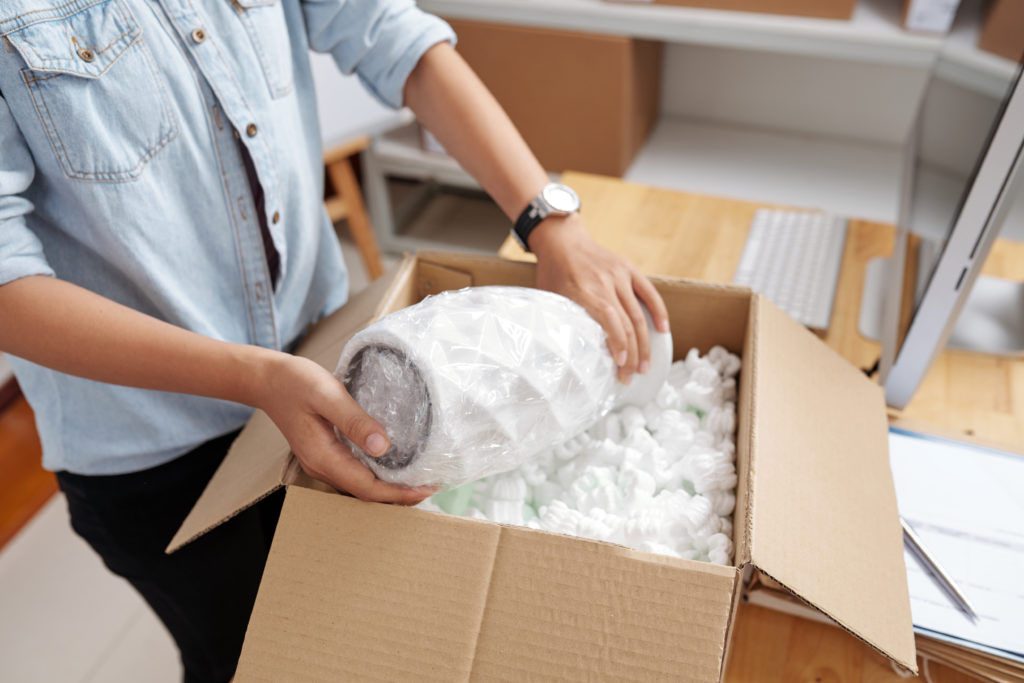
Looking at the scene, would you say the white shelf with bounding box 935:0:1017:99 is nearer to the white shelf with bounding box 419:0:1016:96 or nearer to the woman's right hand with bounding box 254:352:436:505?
the white shelf with bounding box 419:0:1016:96

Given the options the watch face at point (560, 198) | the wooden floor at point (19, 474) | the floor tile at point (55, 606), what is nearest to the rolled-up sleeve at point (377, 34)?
the watch face at point (560, 198)

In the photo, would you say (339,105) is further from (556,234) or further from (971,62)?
(971,62)

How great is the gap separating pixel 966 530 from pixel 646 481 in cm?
34

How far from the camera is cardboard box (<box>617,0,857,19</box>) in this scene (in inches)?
60.5

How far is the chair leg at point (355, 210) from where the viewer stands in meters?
2.12

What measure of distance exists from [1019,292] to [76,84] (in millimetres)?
1219

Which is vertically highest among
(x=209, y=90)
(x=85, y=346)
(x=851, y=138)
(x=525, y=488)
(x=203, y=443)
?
(x=209, y=90)

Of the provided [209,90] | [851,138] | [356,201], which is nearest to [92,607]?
[356,201]

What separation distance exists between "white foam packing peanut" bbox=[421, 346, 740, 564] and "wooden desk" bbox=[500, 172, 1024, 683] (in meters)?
0.16

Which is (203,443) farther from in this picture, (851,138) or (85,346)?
(851,138)

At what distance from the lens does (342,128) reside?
1.97m

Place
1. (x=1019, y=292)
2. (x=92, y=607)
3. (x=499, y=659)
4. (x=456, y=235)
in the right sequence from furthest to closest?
(x=456, y=235)
(x=92, y=607)
(x=1019, y=292)
(x=499, y=659)

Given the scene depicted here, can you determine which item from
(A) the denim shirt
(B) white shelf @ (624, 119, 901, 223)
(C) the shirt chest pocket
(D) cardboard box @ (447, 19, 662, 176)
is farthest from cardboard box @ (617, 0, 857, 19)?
(C) the shirt chest pocket

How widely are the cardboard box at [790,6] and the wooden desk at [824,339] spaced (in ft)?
1.74
